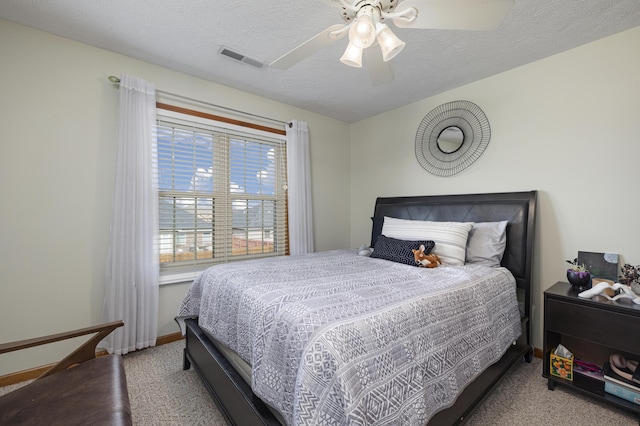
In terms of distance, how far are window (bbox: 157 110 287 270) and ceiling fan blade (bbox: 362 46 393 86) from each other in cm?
171

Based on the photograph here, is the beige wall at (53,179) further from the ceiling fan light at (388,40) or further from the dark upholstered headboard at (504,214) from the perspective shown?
the dark upholstered headboard at (504,214)

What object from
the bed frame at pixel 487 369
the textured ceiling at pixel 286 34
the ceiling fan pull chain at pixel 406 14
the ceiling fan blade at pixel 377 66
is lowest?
the bed frame at pixel 487 369

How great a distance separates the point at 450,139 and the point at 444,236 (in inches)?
47.0

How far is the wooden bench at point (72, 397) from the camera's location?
1.03m

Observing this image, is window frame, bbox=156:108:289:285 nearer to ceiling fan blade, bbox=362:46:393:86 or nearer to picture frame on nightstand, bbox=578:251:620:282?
ceiling fan blade, bbox=362:46:393:86

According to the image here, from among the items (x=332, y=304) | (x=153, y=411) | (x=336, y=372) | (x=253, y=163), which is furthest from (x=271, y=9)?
(x=153, y=411)

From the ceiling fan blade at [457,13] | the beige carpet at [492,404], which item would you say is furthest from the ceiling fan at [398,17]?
the beige carpet at [492,404]

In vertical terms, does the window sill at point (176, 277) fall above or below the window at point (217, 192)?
below

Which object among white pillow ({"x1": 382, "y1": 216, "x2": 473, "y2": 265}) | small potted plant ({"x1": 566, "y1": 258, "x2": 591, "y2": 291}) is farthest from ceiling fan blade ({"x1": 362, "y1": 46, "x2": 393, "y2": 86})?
small potted plant ({"x1": 566, "y1": 258, "x2": 591, "y2": 291})

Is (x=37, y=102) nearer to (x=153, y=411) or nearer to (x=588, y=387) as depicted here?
(x=153, y=411)

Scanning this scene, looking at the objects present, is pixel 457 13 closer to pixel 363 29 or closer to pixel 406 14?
pixel 406 14

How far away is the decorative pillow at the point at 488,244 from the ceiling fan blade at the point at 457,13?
159 centimetres

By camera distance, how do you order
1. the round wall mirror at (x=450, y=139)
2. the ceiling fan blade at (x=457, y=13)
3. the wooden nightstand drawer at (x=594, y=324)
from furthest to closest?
the round wall mirror at (x=450, y=139), the wooden nightstand drawer at (x=594, y=324), the ceiling fan blade at (x=457, y=13)

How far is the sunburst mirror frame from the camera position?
272 cm
